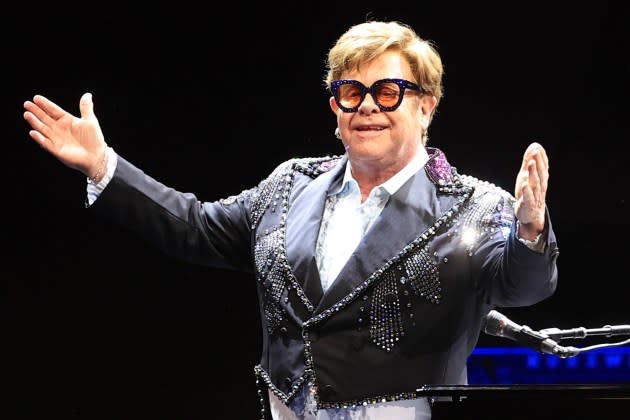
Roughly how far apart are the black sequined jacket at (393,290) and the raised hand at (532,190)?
71 millimetres

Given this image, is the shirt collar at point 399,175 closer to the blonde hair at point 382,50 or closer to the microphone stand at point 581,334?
the blonde hair at point 382,50

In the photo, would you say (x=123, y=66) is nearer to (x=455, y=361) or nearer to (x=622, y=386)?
(x=455, y=361)

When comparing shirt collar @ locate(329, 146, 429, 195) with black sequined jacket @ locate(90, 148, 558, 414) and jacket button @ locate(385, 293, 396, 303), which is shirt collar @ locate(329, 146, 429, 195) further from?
jacket button @ locate(385, 293, 396, 303)

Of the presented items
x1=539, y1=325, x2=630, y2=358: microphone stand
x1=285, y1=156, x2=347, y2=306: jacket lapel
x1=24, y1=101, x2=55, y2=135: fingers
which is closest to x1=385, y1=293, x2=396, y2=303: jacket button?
x1=285, y1=156, x2=347, y2=306: jacket lapel

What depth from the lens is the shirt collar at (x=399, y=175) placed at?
5.98 feet

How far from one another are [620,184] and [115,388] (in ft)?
5.93

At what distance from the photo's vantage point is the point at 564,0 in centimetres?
260

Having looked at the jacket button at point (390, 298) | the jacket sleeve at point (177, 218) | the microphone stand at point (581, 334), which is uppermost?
the jacket sleeve at point (177, 218)

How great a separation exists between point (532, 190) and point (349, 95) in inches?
20.2

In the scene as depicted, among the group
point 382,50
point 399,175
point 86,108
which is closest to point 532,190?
point 399,175

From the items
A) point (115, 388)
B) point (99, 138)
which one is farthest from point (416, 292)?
point (115, 388)

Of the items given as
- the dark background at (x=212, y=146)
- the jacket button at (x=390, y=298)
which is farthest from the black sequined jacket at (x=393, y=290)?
the dark background at (x=212, y=146)

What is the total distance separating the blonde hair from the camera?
1.83m

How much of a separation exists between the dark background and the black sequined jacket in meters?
0.92
